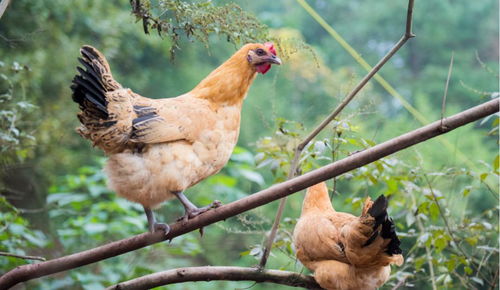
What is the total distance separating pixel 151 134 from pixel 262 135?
5.45ft

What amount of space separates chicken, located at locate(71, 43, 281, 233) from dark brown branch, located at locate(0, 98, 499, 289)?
97 mm

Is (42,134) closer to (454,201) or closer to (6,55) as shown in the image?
(6,55)

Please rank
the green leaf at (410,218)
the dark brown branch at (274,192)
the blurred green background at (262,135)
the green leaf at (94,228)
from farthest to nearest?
the green leaf at (94,228), the green leaf at (410,218), the blurred green background at (262,135), the dark brown branch at (274,192)

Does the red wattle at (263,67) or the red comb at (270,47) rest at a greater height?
the red comb at (270,47)

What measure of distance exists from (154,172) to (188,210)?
0.45ft

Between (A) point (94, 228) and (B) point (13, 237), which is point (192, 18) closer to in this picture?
(B) point (13, 237)

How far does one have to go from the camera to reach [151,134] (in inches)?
62.9

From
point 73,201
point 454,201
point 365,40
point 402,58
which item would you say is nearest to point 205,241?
point 73,201

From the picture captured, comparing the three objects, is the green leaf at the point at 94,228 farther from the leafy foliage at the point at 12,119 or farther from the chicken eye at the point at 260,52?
the chicken eye at the point at 260,52

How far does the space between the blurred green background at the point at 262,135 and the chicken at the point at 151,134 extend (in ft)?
0.70

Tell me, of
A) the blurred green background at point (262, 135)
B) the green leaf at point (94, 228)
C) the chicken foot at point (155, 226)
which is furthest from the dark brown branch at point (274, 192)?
the green leaf at point (94, 228)

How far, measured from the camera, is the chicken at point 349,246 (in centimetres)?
168

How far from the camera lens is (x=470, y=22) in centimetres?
455

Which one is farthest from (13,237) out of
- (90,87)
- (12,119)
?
(90,87)
